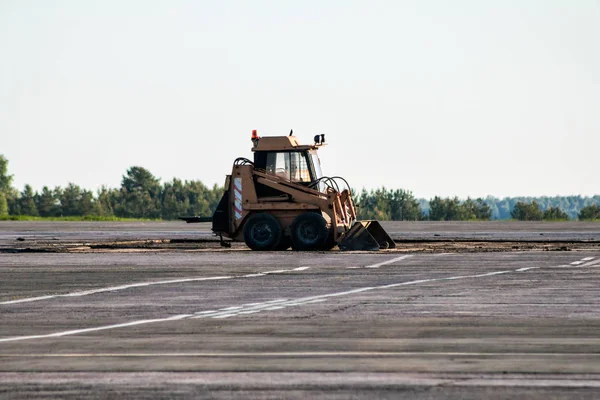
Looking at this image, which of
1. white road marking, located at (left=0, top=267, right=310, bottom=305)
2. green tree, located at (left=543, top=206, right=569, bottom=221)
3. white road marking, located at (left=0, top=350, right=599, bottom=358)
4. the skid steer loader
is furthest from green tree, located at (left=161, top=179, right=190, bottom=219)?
white road marking, located at (left=0, top=350, right=599, bottom=358)

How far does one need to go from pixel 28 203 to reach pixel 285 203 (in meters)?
98.1

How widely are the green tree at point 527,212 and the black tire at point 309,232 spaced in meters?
51.7

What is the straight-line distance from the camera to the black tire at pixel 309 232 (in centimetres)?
3459

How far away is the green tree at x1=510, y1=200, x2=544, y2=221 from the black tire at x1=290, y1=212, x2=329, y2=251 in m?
51.7

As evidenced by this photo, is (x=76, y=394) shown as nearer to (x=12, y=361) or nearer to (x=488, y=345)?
(x=12, y=361)

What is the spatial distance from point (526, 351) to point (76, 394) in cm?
445

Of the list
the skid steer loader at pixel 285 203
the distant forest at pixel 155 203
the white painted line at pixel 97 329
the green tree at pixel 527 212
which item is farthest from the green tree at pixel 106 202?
the white painted line at pixel 97 329

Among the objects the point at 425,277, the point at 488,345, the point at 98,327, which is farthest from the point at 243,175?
the point at 488,345

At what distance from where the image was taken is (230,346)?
477 inches

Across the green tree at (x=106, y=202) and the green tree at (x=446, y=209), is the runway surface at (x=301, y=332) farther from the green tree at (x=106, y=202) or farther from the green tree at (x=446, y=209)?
the green tree at (x=106, y=202)

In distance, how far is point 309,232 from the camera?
34781 millimetres

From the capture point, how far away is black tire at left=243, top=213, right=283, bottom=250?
115 feet

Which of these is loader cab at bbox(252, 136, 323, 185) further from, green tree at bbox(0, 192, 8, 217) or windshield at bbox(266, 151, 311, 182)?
green tree at bbox(0, 192, 8, 217)

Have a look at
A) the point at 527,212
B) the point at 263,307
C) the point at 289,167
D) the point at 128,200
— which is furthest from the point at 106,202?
the point at 263,307
